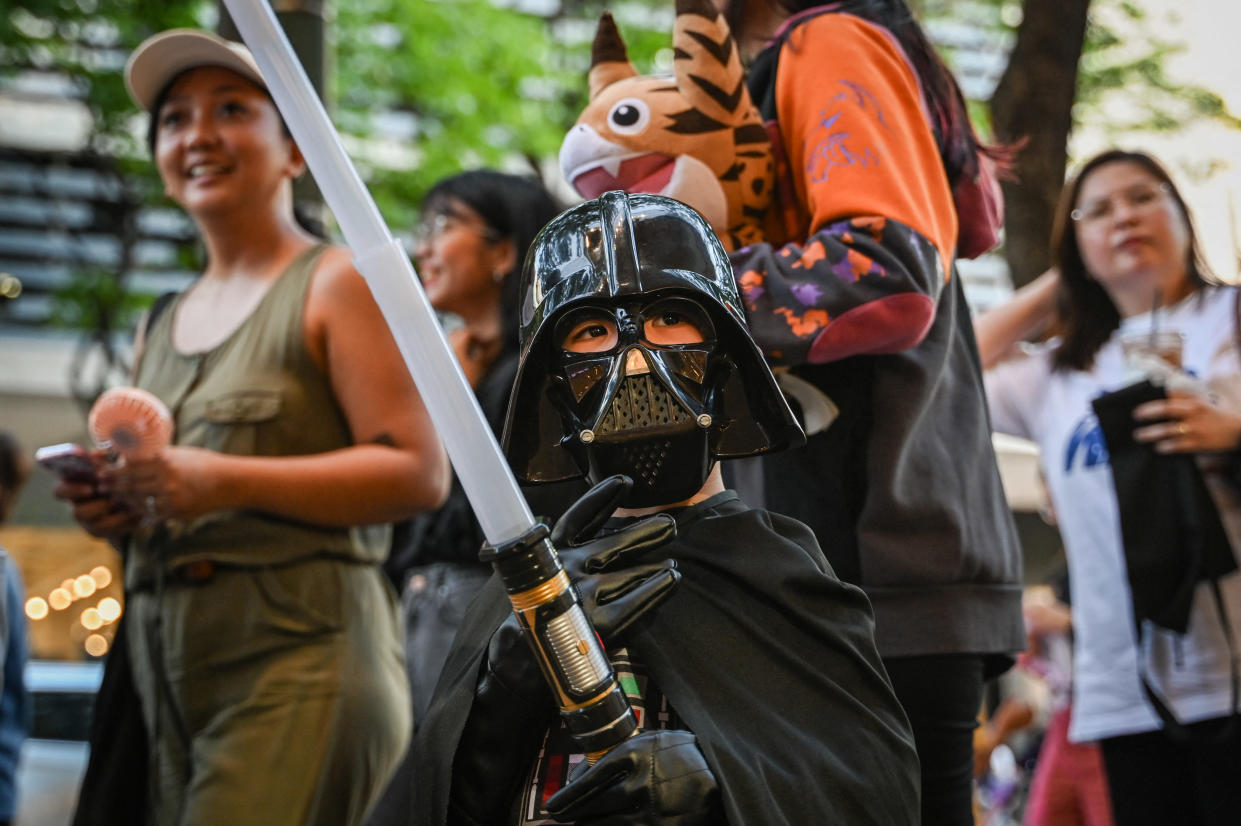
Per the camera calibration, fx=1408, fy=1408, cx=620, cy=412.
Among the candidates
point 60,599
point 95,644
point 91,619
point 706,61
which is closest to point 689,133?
point 706,61

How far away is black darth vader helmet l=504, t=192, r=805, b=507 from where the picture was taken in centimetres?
187

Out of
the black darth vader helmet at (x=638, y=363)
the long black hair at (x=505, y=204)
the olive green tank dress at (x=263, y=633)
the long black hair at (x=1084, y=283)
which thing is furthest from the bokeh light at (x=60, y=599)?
the black darth vader helmet at (x=638, y=363)

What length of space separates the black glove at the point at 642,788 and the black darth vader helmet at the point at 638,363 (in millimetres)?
414

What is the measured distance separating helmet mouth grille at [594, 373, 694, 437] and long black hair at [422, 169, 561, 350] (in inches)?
84.0

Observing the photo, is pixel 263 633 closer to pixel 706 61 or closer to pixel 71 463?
pixel 71 463

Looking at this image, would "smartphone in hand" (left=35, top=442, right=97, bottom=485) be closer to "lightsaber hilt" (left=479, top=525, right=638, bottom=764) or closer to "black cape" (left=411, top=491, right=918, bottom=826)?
"black cape" (left=411, top=491, right=918, bottom=826)

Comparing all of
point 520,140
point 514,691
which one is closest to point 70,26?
point 520,140

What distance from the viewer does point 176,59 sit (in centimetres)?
315

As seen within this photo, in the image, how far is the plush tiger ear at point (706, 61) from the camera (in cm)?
243

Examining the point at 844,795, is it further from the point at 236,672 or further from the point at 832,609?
the point at 236,672

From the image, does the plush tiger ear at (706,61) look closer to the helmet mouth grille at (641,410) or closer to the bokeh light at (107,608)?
the helmet mouth grille at (641,410)

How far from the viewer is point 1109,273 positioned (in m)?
3.97

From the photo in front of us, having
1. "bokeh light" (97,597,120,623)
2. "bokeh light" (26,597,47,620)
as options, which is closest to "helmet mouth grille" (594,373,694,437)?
"bokeh light" (97,597,120,623)

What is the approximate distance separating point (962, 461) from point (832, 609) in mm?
751
